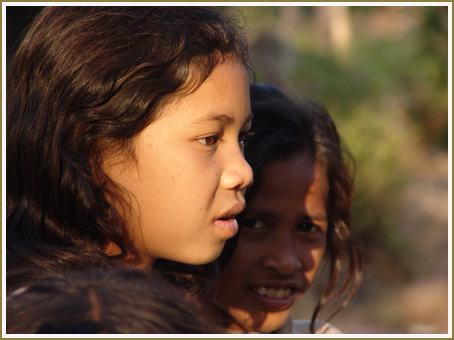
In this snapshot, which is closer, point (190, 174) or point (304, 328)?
point (190, 174)

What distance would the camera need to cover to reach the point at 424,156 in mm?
10562

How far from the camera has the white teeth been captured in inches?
85.8

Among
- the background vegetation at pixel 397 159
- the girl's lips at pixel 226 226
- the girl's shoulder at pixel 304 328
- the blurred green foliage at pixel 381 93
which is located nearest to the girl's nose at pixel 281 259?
the girl's shoulder at pixel 304 328

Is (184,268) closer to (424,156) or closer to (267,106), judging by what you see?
(267,106)

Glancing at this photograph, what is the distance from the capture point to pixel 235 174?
1665 mm

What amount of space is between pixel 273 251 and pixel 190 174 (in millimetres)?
613

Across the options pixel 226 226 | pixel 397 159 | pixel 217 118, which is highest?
pixel 217 118

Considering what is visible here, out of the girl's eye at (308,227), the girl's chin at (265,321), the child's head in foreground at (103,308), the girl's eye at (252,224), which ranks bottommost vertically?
the girl's chin at (265,321)

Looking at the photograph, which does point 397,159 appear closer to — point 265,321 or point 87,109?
point 265,321

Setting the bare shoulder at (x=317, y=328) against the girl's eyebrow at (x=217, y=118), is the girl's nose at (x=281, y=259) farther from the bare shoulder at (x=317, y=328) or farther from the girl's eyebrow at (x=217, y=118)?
the girl's eyebrow at (x=217, y=118)

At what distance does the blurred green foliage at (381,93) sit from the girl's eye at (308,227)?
3.74 ft

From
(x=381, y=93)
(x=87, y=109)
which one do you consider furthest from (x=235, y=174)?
(x=381, y=93)

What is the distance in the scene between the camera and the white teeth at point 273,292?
7.15 feet

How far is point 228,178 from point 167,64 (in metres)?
0.32
